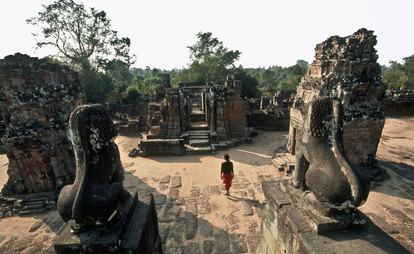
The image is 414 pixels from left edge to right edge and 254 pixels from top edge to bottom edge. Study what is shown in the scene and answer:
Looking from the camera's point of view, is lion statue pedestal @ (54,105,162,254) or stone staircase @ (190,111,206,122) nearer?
lion statue pedestal @ (54,105,162,254)

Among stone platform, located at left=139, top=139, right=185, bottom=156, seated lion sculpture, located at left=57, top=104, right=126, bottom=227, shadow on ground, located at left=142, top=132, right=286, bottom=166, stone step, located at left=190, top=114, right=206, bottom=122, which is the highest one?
seated lion sculpture, located at left=57, top=104, right=126, bottom=227

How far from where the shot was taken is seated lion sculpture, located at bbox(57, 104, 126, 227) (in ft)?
8.83

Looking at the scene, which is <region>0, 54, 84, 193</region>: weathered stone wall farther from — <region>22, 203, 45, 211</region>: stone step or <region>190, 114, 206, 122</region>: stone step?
<region>190, 114, 206, 122</region>: stone step

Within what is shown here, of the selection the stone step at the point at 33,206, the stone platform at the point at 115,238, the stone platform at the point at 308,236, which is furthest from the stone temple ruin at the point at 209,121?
the stone platform at the point at 115,238

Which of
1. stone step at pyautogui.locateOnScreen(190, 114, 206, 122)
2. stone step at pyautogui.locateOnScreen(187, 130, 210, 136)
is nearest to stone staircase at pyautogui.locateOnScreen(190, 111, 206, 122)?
stone step at pyautogui.locateOnScreen(190, 114, 206, 122)

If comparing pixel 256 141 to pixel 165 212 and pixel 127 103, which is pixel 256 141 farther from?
pixel 127 103

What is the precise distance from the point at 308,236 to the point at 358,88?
629 cm

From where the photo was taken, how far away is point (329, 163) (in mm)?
2969

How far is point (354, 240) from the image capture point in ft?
9.07

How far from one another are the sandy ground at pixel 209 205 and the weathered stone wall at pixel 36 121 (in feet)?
3.88

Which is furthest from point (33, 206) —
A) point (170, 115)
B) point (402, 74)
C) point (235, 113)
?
point (402, 74)

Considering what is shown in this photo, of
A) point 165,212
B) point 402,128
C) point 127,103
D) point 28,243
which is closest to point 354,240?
point 165,212

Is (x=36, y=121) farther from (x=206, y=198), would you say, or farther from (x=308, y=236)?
(x=308, y=236)

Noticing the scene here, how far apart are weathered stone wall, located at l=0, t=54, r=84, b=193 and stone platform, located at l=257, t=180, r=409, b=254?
6169 millimetres
